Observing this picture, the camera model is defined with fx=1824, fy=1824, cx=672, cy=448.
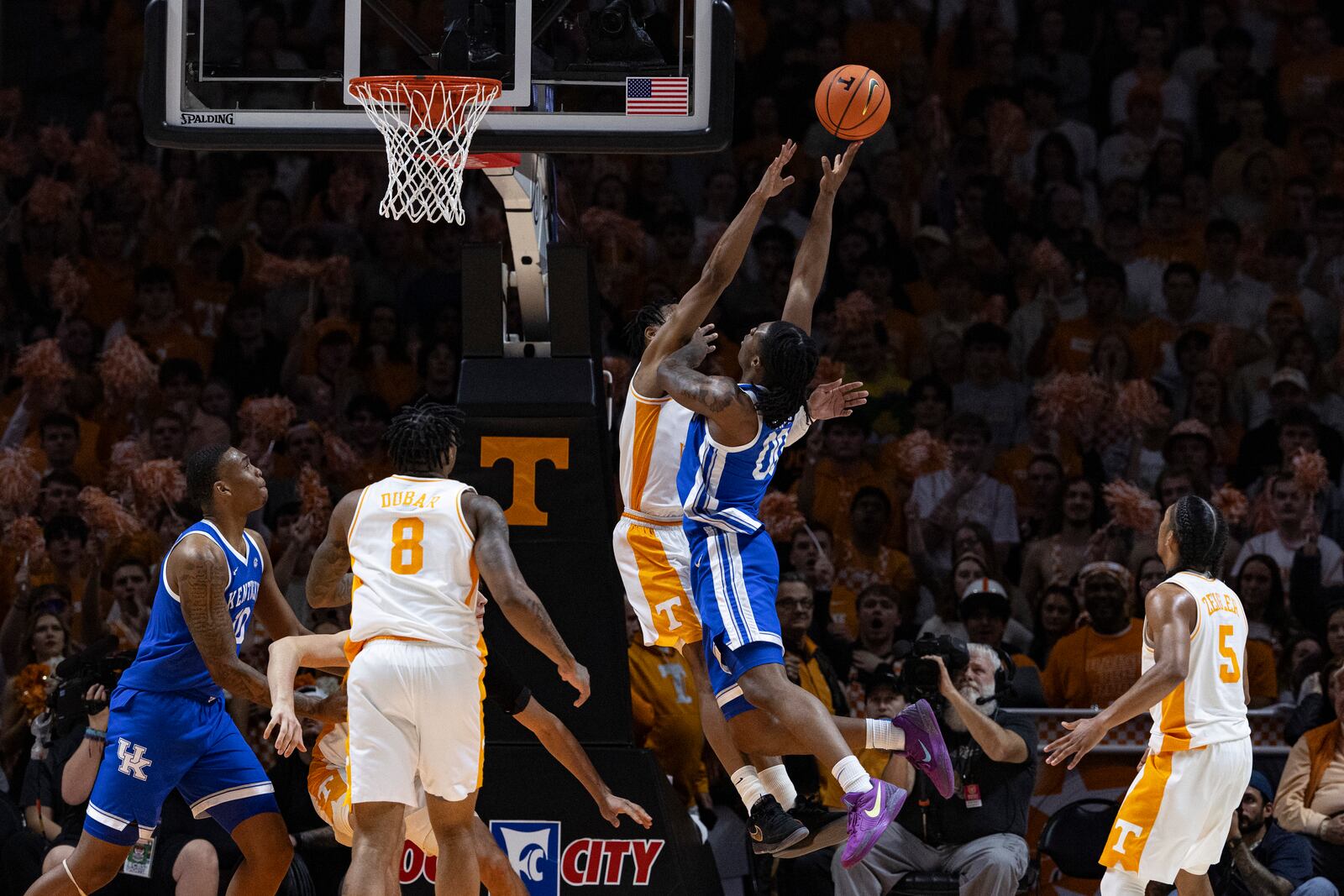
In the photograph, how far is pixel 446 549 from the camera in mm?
6297

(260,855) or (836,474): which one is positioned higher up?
(836,474)

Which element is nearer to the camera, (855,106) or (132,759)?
(132,759)

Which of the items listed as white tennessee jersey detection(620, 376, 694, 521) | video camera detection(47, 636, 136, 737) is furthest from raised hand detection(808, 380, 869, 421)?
video camera detection(47, 636, 136, 737)

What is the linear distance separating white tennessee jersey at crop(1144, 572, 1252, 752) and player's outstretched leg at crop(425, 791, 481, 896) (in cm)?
249

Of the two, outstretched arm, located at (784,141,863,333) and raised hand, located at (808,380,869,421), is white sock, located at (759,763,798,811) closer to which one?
raised hand, located at (808,380,869,421)

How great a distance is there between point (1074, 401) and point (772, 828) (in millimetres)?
4292

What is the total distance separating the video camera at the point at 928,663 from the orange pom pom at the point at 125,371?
4948 mm

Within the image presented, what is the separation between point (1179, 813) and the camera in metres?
6.49

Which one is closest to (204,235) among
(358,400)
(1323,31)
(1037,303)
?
(358,400)

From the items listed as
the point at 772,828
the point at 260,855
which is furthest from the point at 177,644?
the point at 772,828

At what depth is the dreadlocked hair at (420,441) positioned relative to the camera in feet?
21.2

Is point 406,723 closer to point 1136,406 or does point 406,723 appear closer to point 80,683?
point 80,683

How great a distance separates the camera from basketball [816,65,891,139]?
6.99 meters

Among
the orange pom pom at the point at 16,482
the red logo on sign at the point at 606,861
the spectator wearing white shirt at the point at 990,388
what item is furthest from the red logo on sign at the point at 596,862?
the spectator wearing white shirt at the point at 990,388
